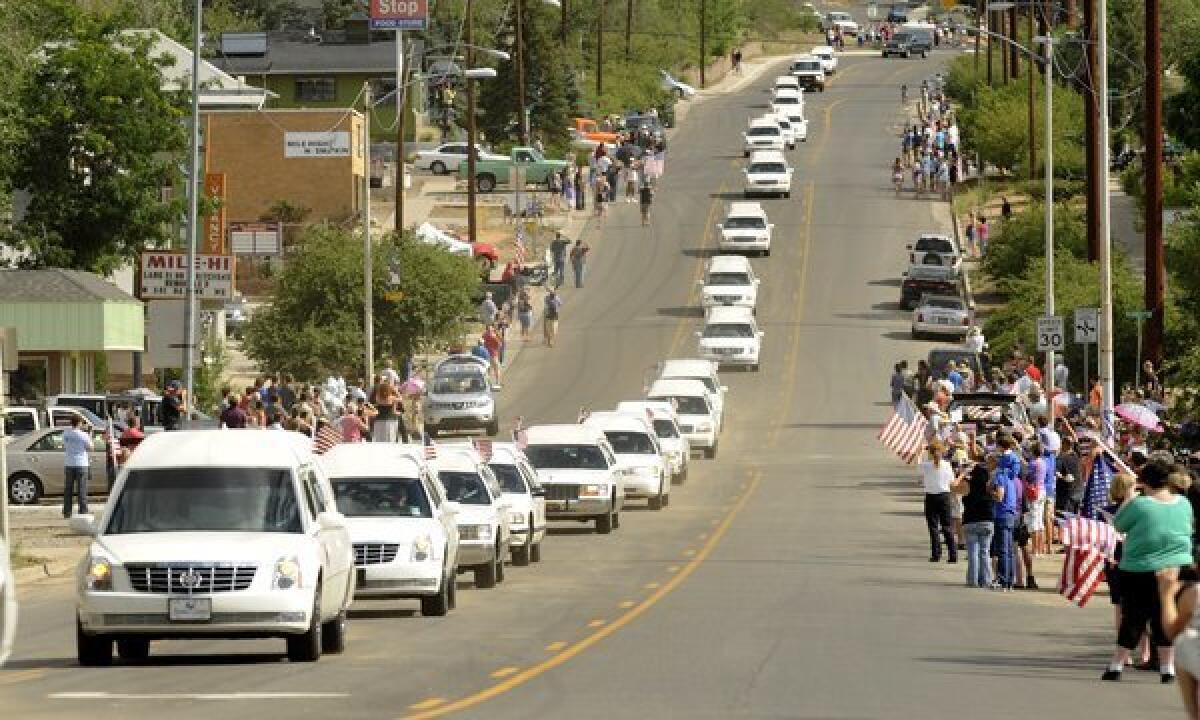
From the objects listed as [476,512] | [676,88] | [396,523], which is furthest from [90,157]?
[676,88]

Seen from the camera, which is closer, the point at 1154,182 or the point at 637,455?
the point at 1154,182

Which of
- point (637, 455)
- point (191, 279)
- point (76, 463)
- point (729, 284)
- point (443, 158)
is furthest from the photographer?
point (443, 158)

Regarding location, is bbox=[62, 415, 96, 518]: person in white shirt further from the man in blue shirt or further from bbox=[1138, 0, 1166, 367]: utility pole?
bbox=[1138, 0, 1166, 367]: utility pole

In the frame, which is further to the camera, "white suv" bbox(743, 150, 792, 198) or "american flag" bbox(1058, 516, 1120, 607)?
"white suv" bbox(743, 150, 792, 198)

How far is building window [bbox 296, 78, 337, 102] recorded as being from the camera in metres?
129

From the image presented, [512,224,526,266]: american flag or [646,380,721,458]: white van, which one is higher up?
[512,224,526,266]: american flag

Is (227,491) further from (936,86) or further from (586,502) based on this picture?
(936,86)

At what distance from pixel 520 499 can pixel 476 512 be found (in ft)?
12.5

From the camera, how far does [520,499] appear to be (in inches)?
1432

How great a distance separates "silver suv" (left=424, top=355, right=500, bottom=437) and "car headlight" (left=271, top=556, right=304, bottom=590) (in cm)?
4152

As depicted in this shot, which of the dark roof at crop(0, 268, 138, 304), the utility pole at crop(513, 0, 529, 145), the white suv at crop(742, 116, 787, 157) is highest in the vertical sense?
the utility pole at crop(513, 0, 529, 145)

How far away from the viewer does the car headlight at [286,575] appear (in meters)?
21.9

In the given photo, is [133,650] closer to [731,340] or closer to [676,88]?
[731,340]

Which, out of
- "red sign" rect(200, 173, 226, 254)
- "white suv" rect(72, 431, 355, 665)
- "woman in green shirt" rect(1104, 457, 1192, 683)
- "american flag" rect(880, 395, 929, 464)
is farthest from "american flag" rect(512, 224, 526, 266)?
"woman in green shirt" rect(1104, 457, 1192, 683)
